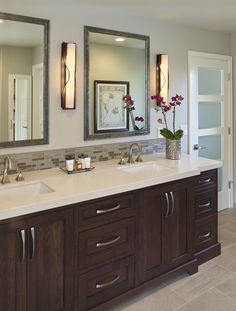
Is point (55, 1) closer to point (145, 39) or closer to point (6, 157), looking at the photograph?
point (145, 39)

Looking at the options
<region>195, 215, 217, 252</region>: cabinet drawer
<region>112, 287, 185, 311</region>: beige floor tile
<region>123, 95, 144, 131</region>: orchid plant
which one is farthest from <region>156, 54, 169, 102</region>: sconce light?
<region>112, 287, 185, 311</region>: beige floor tile

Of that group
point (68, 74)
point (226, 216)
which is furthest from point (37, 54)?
point (226, 216)

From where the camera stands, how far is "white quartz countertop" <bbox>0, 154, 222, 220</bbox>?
5.53ft

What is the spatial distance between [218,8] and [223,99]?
1.35 m

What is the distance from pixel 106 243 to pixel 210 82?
270 centimetres

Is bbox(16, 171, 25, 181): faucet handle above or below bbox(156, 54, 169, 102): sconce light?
below

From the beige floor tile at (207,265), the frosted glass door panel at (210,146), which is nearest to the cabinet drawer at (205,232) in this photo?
the beige floor tile at (207,265)

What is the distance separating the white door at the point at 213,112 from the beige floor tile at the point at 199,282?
1.47 m

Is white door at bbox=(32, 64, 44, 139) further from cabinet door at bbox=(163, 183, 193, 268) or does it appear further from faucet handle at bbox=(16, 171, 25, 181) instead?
cabinet door at bbox=(163, 183, 193, 268)

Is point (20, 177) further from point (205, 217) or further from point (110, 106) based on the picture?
point (205, 217)

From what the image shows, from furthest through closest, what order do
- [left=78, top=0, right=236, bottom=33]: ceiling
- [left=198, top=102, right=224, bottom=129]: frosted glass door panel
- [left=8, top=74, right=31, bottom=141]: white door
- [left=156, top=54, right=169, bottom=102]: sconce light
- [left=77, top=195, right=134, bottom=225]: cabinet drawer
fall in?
[left=198, top=102, right=224, bottom=129]: frosted glass door panel, [left=156, top=54, right=169, bottom=102]: sconce light, [left=78, top=0, right=236, bottom=33]: ceiling, [left=8, top=74, right=31, bottom=141]: white door, [left=77, top=195, right=134, bottom=225]: cabinet drawer

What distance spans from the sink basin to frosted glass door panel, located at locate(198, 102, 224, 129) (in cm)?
232

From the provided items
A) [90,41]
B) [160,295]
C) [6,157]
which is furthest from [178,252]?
[90,41]

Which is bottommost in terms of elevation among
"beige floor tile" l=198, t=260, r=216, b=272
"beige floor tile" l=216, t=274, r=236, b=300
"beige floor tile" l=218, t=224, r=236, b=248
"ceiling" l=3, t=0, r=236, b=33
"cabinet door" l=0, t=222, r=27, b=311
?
"beige floor tile" l=216, t=274, r=236, b=300
